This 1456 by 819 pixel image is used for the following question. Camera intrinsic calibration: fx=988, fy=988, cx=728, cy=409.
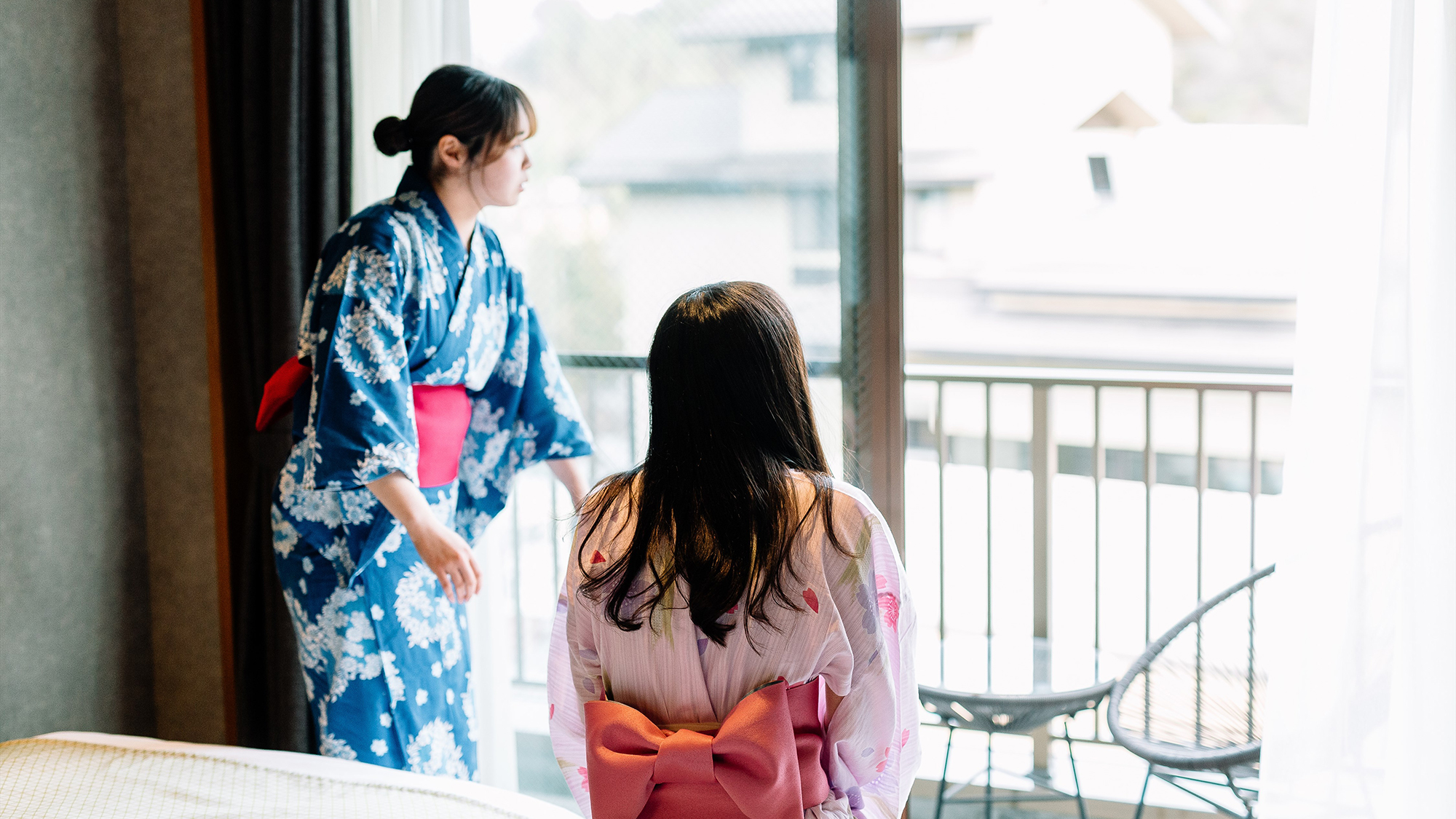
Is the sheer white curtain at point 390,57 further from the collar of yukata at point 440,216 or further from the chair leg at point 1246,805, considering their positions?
the chair leg at point 1246,805

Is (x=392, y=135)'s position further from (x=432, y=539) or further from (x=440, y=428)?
(x=432, y=539)

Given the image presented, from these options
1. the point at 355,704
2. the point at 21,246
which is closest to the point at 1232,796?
the point at 355,704

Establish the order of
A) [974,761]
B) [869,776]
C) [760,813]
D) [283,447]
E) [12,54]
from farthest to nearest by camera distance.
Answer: [974,761] < [283,447] < [12,54] < [869,776] < [760,813]

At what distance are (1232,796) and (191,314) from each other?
8.45 feet

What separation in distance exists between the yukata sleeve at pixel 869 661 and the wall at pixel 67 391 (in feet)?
5.95

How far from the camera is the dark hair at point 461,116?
1.65 m

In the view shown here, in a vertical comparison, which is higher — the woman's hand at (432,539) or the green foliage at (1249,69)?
the green foliage at (1249,69)

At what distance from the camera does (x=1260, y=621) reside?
7.05 ft

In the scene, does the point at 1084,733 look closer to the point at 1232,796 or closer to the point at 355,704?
the point at 1232,796

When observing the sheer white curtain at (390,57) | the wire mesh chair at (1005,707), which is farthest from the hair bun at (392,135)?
the wire mesh chair at (1005,707)

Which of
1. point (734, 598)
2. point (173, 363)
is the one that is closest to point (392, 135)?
point (173, 363)

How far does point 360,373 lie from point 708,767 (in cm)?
89

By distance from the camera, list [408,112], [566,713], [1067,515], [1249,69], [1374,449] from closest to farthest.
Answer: [566,713], [1374,449], [408,112], [1249,69], [1067,515]

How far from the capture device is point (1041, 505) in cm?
269
